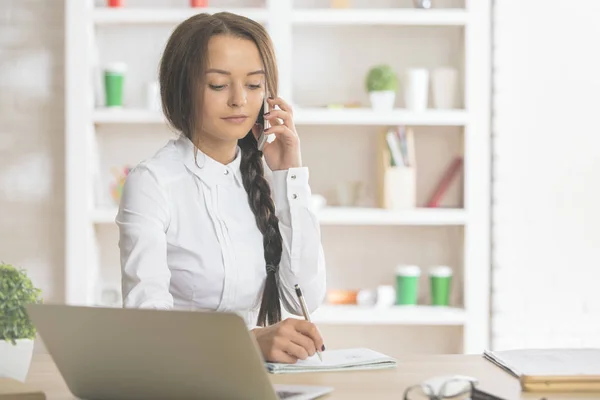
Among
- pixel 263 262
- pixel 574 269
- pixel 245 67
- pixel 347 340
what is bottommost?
pixel 347 340

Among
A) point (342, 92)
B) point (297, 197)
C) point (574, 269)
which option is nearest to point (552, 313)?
point (574, 269)

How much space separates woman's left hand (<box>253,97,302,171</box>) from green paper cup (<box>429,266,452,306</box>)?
5.79ft

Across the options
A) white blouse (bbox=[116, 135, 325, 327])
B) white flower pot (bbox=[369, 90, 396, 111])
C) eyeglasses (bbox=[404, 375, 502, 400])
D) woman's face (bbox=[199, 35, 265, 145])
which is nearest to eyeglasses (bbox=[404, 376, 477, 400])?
eyeglasses (bbox=[404, 375, 502, 400])

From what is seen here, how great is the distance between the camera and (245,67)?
197cm

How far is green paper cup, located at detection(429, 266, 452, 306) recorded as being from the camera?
12.4ft

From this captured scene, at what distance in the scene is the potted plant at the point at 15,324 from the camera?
150 cm

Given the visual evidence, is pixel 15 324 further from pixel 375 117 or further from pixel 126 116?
pixel 375 117

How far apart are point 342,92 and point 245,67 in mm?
2045

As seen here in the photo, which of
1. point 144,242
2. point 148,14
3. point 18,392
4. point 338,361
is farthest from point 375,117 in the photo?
point 18,392

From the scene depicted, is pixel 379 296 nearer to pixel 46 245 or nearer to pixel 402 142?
pixel 402 142

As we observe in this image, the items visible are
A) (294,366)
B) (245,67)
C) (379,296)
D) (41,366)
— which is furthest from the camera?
(379,296)

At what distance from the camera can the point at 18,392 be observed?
1.38m

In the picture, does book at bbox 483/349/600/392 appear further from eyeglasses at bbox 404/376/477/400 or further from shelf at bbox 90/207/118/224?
shelf at bbox 90/207/118/224

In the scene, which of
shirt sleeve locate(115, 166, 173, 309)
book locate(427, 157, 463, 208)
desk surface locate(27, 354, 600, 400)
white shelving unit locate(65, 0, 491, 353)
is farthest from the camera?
book locate(427, 157, 463, 208)
